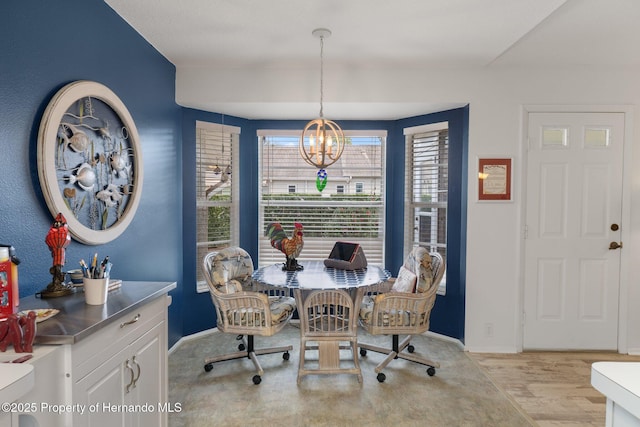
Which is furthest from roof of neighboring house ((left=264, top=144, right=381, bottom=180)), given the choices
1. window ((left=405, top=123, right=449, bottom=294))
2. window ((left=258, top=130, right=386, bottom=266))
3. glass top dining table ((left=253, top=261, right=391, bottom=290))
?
glass top dining table ((left=253, top=261, right=391, bottom=290))

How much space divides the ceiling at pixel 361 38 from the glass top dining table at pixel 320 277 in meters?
1.52

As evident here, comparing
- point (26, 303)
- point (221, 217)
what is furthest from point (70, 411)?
point (221, 217)

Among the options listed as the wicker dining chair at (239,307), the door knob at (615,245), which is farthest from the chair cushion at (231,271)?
the door knob at (615,245)

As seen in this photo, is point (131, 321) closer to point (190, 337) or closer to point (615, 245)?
point (190, 337)

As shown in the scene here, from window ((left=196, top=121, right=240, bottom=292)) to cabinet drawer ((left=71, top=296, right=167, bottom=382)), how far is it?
1863 millimetres

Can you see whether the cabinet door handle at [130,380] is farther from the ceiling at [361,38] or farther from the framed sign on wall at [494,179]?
the framed sign on wall at [494,179]

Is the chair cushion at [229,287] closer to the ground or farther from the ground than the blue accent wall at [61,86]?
closer to the ground

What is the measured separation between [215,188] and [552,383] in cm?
339

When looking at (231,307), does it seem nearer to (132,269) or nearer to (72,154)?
(132,269)

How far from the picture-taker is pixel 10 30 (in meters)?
1.61

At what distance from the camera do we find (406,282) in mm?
2947

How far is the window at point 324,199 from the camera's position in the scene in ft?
13.6

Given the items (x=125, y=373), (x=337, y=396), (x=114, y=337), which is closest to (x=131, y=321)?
(x=114, y=337)

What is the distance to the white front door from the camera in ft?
10.8
